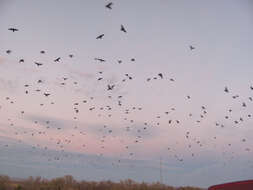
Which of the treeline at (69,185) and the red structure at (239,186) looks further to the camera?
the treeline at (69,185)

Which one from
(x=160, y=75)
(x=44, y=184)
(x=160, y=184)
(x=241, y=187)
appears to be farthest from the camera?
(x=160, y=184)

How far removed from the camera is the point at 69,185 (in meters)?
39.8

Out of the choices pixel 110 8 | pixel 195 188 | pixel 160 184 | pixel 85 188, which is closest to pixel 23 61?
pixel 110 8

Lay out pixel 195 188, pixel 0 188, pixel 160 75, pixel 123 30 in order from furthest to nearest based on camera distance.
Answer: pixel 195 188, pixel 0 188, pixel 160 75, pixel 123 30

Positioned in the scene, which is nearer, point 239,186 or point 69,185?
point 239,186

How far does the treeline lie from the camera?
37.5 meters

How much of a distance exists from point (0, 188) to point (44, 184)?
17.4 feet

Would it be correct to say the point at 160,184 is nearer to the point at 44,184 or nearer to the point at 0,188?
the point at 44,184

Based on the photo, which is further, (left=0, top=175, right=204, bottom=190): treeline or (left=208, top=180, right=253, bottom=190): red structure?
(left=0, top=175, right=204, bottom=190): treeline

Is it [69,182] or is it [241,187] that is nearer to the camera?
[241,187]

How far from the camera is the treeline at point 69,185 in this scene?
37531 millimetres

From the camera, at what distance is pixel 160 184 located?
144 feet


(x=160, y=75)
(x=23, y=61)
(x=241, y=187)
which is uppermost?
(x=23, y=61)

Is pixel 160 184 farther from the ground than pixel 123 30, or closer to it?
closer to it
